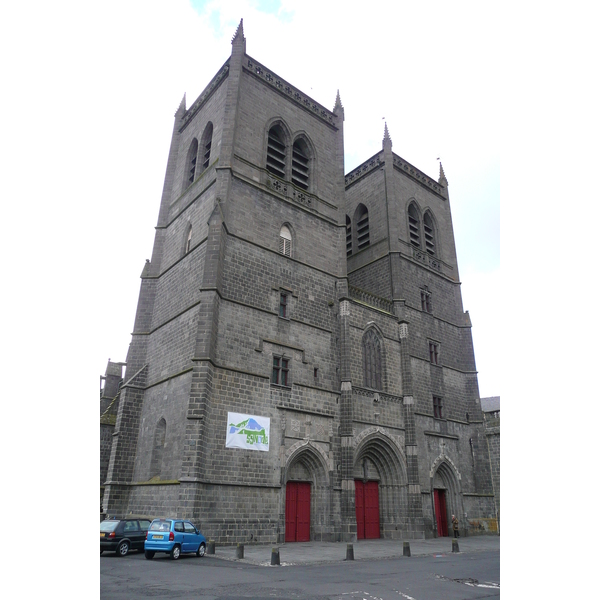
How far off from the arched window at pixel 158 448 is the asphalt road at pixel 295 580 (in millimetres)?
4470

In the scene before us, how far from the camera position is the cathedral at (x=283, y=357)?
18.7 metres

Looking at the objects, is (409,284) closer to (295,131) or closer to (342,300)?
(342,300)

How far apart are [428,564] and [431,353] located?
55.5 ft

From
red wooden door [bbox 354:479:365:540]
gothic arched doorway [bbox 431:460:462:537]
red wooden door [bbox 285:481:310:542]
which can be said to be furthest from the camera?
gothic arched doorway [bbox 431:460:462:537]

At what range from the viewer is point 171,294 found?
22766mm

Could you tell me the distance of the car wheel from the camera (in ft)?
47.5

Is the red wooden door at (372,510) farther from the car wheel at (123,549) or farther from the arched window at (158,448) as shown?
the car wheel at (123,549)

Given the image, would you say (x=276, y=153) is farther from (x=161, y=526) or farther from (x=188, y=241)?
(x=161, y=526)

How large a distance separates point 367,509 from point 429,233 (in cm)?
2013

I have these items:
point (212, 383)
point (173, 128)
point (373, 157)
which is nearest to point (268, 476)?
point (212, 383)

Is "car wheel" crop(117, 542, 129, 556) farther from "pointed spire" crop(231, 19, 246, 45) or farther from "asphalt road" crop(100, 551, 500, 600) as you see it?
"pointed spire" crop(231, 19, 246, 45)

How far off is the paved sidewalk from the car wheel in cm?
256

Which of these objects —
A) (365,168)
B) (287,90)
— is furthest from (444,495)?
(287,90)

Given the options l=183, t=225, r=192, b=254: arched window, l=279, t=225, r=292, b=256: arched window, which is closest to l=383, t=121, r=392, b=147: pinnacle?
l=279, t=225, r=292, b=256: arched window
